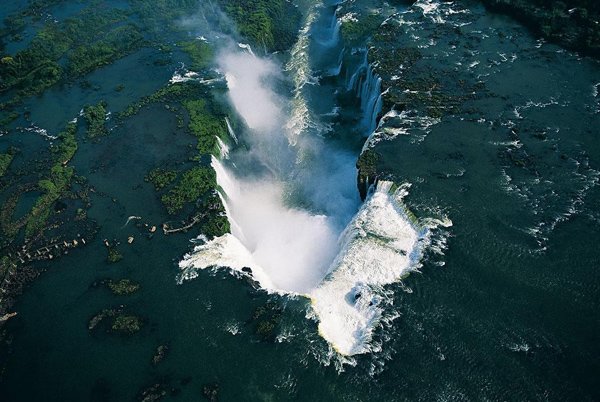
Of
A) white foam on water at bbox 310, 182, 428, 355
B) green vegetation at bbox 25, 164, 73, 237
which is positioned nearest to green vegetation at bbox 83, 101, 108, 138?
green vegetation at bbox 25, 164, 73, 237

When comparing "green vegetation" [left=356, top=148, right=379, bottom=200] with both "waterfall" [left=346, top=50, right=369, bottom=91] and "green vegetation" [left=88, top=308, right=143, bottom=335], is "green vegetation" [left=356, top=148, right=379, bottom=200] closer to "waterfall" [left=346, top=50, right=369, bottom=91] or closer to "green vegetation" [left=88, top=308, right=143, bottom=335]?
"waterfall" [left=346, top=50, right=369, bottom=91]

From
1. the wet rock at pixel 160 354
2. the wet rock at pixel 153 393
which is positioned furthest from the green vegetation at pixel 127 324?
the wet rock at pixel 153 393

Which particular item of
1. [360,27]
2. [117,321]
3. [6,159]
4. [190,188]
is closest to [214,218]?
[190,188]

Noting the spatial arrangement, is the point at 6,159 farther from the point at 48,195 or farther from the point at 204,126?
the point at 204,126

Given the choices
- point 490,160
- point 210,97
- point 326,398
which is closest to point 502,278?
point 490,160

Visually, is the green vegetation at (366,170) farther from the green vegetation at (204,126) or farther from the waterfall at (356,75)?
the waterfall at (356,75)
